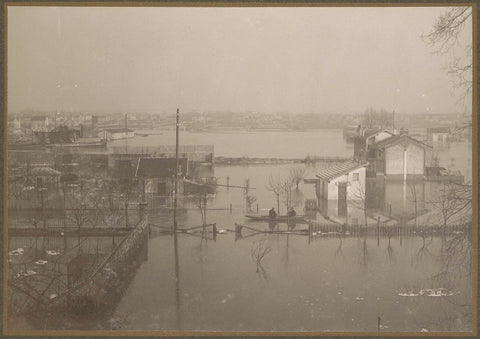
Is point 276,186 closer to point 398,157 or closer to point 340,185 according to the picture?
point 340,185

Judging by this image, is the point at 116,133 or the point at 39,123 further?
the point at 116,133

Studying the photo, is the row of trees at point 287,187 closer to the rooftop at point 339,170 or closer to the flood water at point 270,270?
the flood water at point 270,270

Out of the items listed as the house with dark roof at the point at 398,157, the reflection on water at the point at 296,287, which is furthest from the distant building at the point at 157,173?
the house with dark roof at the point at 398,157

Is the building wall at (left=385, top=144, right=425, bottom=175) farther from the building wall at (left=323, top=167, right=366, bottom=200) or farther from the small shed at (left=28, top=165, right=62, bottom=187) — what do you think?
the small shed at (left=28, top=165, right=62, bottom=187)

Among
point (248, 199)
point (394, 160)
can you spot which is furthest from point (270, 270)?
point (394, 160)

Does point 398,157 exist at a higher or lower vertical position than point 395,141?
lower

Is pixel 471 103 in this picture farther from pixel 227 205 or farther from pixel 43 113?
pixel 43 113
